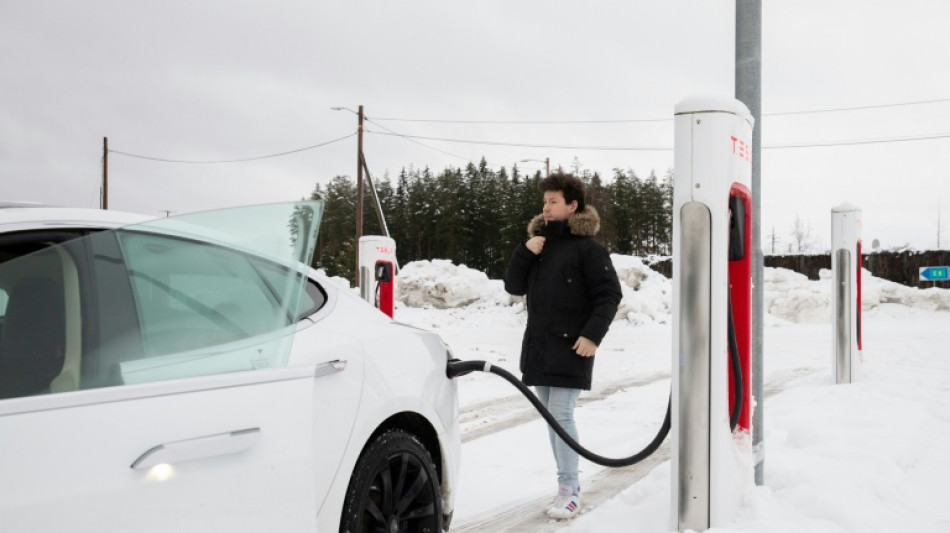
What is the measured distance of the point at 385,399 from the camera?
2.82 meters

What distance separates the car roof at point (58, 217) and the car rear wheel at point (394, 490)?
1.15 m

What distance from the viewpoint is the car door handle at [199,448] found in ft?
5.93

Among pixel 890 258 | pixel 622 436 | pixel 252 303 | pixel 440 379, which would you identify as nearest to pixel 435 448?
pixel 440 379

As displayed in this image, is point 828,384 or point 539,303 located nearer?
point 539,303

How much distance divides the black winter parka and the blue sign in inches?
A: 1076

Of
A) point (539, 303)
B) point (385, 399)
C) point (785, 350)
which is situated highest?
point (539, 303)

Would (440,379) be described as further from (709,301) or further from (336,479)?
(709,301)

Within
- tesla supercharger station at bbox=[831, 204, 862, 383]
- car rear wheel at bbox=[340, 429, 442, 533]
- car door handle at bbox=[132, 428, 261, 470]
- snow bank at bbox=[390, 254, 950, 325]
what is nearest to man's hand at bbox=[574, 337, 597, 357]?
car rear wheel at bbox=[340, 429, 442, 533]

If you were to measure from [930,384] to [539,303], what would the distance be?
626 centimetres

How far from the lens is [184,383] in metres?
1.97

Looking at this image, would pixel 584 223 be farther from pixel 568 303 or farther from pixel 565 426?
pixel 565 426

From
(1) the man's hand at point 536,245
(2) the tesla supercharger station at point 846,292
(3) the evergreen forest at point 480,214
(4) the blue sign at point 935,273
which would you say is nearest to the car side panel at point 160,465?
(1) the man's hand at point 536,245

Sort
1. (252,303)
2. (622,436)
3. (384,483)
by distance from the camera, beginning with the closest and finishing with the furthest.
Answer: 1. (252,303)
2. (384,483)
3. (622,436)

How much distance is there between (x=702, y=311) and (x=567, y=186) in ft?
4.55
